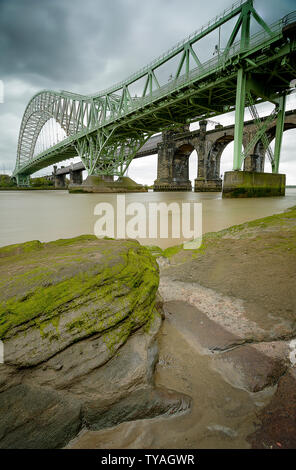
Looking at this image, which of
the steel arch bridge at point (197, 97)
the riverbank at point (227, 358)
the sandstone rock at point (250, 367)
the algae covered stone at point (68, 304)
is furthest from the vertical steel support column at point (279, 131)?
the algae covered stone at point (68, 304)

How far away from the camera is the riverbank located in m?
0.83

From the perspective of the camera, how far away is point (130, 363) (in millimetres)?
1088

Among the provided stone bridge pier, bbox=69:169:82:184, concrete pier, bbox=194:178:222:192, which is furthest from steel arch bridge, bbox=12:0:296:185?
stone bridge pier, bbox=69:169:82:184

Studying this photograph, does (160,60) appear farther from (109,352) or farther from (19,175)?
(19,175)

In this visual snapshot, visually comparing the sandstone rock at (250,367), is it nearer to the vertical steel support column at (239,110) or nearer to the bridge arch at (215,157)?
the vertical steel support column at (239,110)

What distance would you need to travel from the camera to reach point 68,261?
135 cm

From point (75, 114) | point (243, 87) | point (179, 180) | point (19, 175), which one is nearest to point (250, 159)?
point (179, 180)

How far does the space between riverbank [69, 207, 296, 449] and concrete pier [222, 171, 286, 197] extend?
31.8ft

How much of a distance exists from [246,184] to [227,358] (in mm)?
11548

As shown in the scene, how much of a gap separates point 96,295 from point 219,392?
2.56ft

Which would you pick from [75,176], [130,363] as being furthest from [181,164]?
[130,363]

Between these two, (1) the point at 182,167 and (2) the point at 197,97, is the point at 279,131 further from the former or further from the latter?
(1) the point at 182,167

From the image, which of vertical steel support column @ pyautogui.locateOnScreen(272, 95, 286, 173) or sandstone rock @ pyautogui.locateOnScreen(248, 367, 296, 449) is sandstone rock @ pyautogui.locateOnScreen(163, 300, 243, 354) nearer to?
sandstone rock @ pyautogui.locateOnScreen(248, 367, 296, 449)

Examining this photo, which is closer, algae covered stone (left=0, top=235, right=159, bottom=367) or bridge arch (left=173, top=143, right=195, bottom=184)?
algae covered stone (left=0, top=235, right=159, bottom=367)
